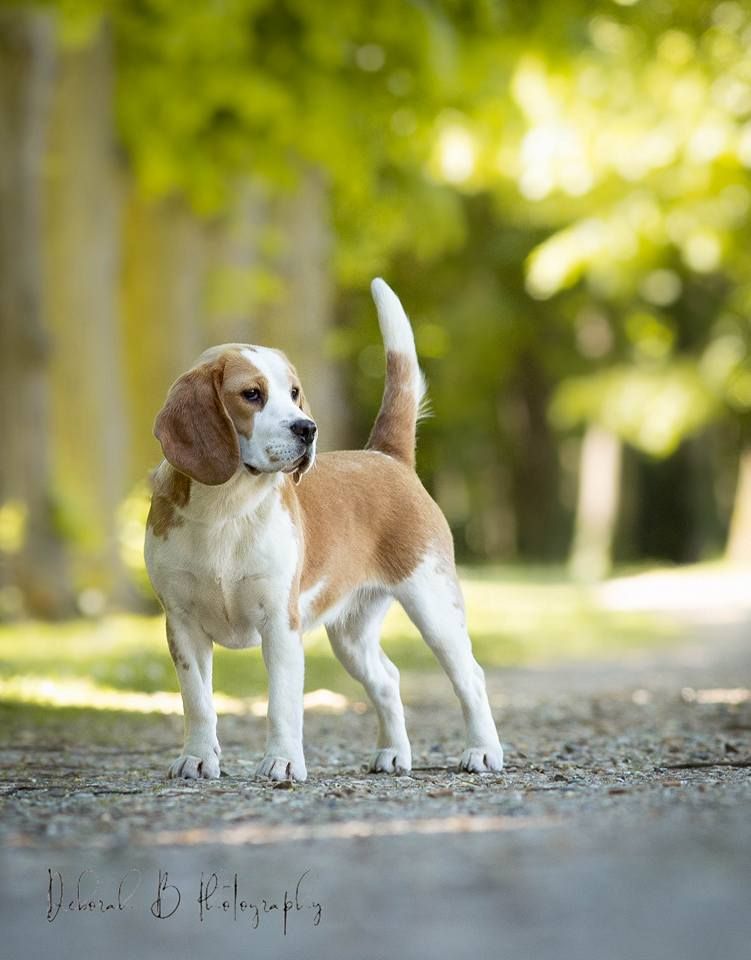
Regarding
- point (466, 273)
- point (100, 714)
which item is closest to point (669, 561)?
point (466, 273)

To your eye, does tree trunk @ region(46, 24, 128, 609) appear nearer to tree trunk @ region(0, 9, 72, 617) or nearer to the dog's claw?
tree trunk @ region(0, 9, 72, 617)

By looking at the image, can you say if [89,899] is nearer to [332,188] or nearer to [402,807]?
[402,807]

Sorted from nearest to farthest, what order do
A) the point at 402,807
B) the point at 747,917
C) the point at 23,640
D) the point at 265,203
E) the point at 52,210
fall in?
1. the point at 747,917
2. the point at 402,807
3. the point at 23,640
4. the point at 52,210
5. the point at 265,203

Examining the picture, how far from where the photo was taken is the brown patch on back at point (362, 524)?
677 centimetres

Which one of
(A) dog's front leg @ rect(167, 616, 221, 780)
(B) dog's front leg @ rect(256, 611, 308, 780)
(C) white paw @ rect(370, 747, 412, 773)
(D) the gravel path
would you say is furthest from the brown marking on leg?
(C) white paw @ rect(370, 747, 412, 773)

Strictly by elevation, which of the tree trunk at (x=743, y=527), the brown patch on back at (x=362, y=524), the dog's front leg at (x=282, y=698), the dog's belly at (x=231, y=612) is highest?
the tree trunk at (x=743, y=527)

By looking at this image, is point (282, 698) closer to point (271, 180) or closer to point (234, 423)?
point (234, 423)

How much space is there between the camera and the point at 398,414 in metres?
7.57

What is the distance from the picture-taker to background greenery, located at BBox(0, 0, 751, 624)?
49.1ft

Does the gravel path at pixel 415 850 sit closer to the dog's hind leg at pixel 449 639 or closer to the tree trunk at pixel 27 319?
the dog's hind leg at pixel 449 639

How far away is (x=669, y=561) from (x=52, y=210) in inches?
848

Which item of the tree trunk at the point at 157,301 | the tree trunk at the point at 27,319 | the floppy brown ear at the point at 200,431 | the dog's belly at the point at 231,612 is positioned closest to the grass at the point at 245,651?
the tree trunk at the point at 27,319

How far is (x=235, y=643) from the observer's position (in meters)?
6.54

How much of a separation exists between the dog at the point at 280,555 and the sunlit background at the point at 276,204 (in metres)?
3.85
